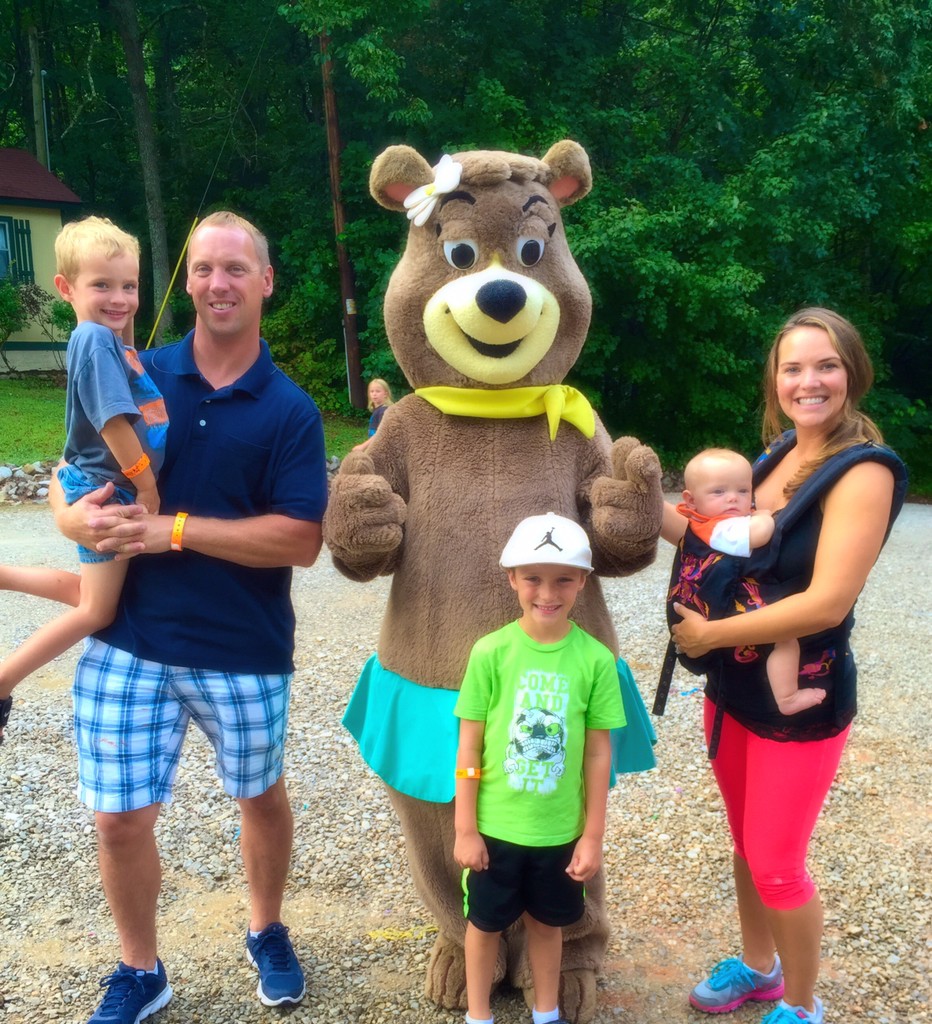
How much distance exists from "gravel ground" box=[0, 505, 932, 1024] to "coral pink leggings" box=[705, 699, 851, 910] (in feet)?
2.05

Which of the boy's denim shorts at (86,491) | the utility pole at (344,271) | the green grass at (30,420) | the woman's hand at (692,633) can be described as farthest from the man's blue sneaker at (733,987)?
the utility pole at (344,271)

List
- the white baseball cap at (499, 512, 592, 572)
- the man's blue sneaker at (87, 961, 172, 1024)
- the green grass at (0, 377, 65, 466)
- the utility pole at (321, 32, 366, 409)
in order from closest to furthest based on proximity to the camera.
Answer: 1. the white baseball cap at (499, 512, 592, 572)
2. the man's blue sneaker at (87, 961, 172, 1024)
3. the green grass at (0, 377, 65, 466)
4. the utility pole at (321, 32, 366, 409)

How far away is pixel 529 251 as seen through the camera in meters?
2.45

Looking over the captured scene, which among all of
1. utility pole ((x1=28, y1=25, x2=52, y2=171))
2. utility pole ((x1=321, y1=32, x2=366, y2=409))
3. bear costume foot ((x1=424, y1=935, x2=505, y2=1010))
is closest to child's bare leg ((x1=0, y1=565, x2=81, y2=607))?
bear costume foot ((x1=424, y1=935, x2=505, y2=1010))

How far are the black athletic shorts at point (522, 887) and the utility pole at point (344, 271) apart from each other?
40.6 ft

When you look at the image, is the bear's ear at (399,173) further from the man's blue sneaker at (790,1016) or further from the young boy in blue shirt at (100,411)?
the man's blue sneaker at (790,1016)

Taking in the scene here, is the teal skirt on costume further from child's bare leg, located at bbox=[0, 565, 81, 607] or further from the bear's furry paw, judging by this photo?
child's bare leg, located at bbox=[0, 565, 81, 607]

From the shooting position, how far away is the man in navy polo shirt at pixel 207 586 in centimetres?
234

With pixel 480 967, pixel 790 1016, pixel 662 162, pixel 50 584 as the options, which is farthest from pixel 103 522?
pixel 662 162

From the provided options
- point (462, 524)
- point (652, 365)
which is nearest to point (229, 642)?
point (462, 524)

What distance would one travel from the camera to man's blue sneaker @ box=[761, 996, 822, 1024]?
2.32 meters

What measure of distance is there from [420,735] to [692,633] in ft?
2.53

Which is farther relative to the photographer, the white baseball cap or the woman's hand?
the woman's hand

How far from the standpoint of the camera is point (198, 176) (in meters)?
18.3
